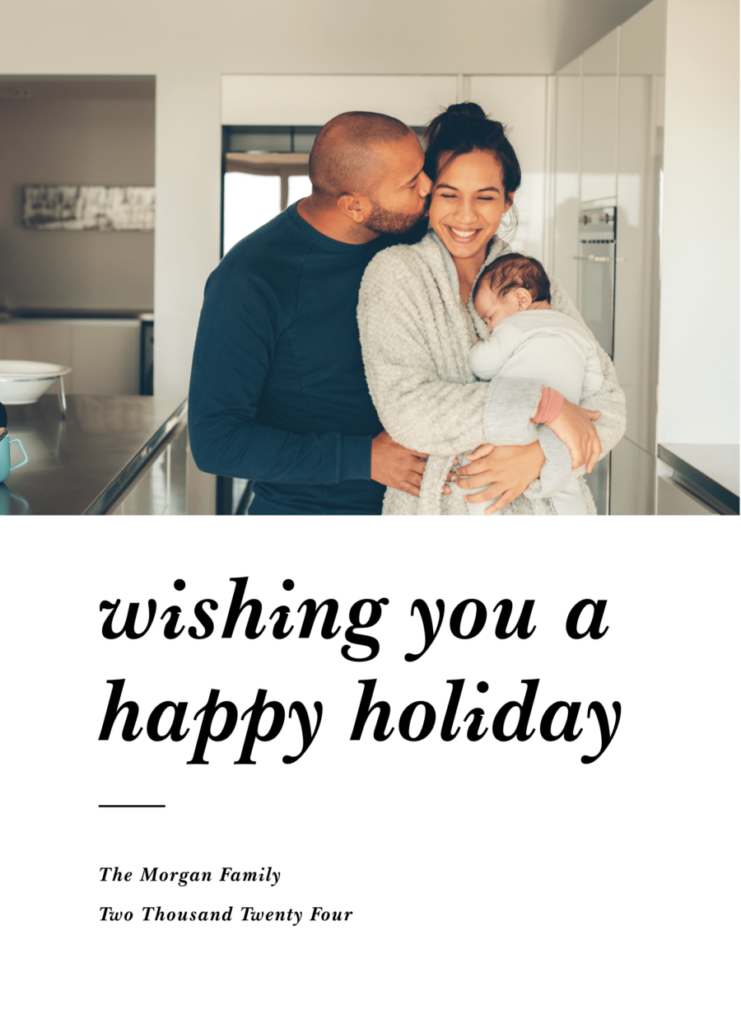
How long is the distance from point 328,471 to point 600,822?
0.93 meters

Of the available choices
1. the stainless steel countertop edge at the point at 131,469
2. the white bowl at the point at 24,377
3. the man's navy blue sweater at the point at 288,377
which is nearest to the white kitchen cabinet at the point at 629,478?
the man's navy blue sweater at the point at 288,377

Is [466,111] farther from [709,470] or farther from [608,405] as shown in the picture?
[709,470]

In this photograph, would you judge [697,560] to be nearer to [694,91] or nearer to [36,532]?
[694,91]

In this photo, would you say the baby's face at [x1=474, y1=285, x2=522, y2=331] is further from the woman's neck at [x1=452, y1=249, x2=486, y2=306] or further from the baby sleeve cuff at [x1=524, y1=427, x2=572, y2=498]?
the baby sleeve cuff at [x1=524, y1=427, x2=572, y2=498]

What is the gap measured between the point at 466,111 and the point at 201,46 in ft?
1.41

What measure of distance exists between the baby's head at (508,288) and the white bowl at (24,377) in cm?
68

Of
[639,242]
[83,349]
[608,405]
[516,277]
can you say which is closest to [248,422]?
[83,349]

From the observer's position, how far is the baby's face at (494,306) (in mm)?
1295

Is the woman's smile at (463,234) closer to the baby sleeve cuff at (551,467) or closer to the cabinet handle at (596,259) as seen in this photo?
the cabinet handle at (596,259)

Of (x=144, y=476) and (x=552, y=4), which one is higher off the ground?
(x=552, y=4)

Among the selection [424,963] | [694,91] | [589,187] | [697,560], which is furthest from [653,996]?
[694,91]

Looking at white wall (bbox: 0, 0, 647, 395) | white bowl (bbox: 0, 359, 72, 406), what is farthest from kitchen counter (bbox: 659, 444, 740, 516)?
white bowl (bbox: 0, 359, 72, 406)

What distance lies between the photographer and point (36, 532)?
61.1 inches

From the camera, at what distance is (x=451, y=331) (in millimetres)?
1303
